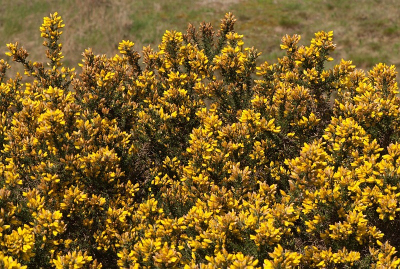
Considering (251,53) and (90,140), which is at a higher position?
(251,53)

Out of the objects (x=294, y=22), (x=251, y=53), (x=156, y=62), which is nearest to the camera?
(x=251, y=53)

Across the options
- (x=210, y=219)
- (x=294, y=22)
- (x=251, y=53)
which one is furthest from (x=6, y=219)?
(x=294, y=22)

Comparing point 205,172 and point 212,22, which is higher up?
point 212,22

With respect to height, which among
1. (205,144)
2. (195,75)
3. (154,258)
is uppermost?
(195,75)

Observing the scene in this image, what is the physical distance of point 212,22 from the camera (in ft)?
53.0

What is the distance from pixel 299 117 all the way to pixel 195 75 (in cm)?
182

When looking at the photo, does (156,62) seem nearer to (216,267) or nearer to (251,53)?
(251,53)

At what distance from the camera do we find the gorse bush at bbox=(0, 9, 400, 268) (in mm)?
3344

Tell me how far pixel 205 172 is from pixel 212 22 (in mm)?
13239

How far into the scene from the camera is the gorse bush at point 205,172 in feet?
11.0

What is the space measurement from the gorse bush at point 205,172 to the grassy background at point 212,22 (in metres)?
9.16

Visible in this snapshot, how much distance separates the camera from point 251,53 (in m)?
5.66

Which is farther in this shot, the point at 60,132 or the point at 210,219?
the point at 60,132

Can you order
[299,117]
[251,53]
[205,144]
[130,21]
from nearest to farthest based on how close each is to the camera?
[205,144], [299,117], [251,53], [130,21]
